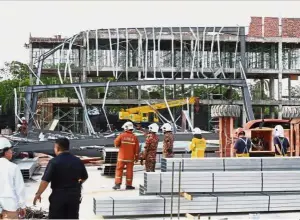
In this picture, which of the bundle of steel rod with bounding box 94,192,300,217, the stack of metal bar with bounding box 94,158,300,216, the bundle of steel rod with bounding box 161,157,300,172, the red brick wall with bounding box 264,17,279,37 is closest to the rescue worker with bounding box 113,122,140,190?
the bundle of steel rod with bounding box 161,157,300,172

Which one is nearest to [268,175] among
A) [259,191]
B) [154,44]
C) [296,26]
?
[259,191]

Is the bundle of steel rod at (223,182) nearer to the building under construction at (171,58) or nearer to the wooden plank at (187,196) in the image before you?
the wooden plank at (187,196)

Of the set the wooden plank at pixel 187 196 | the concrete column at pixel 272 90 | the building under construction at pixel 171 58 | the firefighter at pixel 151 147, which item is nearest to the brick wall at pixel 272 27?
the building under construction at pixel 171 58

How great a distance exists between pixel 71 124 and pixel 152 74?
9.62 metres

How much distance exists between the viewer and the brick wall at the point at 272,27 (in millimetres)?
54625

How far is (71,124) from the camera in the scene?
53.4m

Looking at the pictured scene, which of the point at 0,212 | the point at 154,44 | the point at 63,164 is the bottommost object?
the point at 0,212

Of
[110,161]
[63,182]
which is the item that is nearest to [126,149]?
[110,161]

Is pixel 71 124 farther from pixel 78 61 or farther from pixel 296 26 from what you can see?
pixel 296 26

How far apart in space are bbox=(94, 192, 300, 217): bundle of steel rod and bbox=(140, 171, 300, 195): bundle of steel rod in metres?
0.13

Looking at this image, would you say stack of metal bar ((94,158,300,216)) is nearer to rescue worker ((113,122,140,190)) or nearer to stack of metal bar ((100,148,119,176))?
rescue worker ((113,122,140,190))

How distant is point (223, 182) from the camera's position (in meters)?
10.4

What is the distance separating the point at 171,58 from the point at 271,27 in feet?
36.9

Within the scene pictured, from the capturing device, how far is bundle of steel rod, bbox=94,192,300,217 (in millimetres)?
9570
